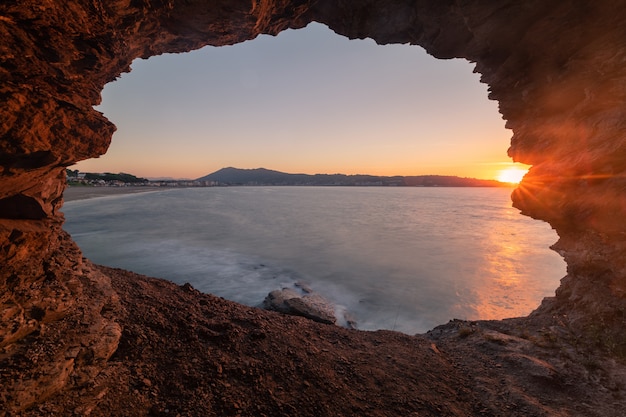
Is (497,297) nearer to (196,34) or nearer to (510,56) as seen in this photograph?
(510,56)

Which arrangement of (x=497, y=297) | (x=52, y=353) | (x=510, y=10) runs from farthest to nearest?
(x=497, y=297), (x=510, y=10), (x=52, y=353)

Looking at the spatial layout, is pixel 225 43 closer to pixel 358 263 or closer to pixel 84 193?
pixel 358 263

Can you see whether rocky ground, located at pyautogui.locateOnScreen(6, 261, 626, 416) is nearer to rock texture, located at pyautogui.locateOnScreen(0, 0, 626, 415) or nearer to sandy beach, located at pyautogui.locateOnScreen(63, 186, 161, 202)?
rock texture, located at pyautogui.locateOnScreen(0, 0, 626, 415)

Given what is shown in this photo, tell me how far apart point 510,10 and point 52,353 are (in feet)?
47.1

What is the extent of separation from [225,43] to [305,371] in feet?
36.6

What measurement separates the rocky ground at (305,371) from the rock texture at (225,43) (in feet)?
1.04

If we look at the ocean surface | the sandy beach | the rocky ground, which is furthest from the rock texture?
the sandy beach

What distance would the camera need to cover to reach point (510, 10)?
28.9ft

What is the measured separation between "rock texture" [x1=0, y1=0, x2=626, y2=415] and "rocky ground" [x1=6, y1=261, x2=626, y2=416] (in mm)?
317

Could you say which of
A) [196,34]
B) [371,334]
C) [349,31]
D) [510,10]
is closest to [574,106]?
[510,10]

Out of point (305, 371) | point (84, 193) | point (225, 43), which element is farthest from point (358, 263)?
point (84, 193)

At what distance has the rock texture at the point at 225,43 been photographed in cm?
436

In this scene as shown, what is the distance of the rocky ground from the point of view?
4578 mm

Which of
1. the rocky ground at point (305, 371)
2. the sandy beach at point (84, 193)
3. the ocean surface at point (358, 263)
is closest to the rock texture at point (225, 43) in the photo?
the rocky ground at point (305, 371)
